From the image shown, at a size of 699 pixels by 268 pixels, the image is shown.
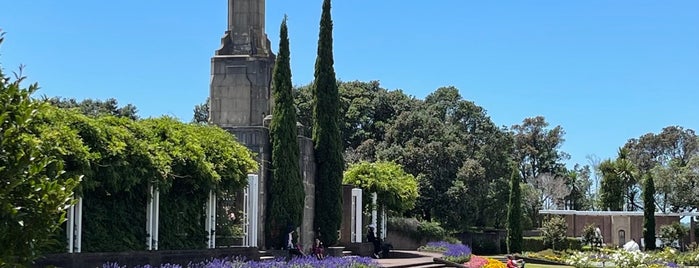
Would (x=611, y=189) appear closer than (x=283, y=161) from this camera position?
No

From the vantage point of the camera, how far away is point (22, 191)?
482 cm

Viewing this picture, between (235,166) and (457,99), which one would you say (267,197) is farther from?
(457,99)

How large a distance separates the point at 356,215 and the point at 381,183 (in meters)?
2.17

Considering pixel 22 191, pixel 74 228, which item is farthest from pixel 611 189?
Answer: pixel 22 191

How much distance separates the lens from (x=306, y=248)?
2662 cm

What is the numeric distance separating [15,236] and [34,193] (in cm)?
25

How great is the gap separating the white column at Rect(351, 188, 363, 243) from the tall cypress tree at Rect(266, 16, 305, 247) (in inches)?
215

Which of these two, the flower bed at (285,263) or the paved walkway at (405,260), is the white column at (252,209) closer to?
the flower bed at (285,263)

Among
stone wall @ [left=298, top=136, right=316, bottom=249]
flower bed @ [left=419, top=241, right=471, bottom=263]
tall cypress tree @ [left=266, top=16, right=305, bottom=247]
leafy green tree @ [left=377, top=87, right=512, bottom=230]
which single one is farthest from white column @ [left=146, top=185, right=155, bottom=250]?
leafy green tree @ [left=377, top=87, right=512, bottom=230]

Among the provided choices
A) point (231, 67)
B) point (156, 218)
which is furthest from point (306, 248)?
point (156, 218)

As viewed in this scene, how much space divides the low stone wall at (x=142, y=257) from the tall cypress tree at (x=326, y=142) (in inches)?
257

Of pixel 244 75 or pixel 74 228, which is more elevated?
pixel 244 75

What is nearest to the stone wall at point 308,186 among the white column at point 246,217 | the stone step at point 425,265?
the stone step at point 425,265

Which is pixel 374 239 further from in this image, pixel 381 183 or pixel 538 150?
pixel 538 150
